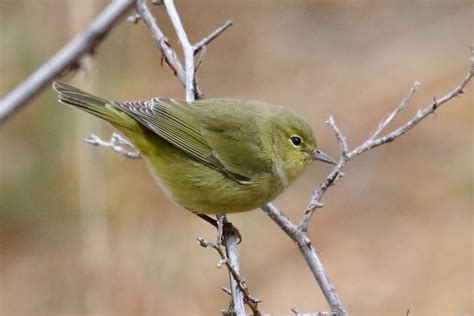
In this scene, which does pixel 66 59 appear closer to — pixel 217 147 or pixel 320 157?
pixel 217 147

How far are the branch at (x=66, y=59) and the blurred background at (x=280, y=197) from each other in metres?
4.71

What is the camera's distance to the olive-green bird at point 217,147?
4184 millimetres

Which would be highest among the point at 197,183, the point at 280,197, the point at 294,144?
the point at 280,197

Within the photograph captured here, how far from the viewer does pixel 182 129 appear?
4.38m

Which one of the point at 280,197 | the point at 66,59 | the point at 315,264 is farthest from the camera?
the point at 280,197

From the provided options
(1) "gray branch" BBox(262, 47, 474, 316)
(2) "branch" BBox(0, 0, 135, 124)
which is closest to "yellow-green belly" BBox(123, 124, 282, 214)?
(1) "gray branch" BBox(262, 47, 474, 316)

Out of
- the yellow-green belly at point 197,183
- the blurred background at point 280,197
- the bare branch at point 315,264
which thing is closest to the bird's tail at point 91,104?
the yellow-green belly at point 197,183

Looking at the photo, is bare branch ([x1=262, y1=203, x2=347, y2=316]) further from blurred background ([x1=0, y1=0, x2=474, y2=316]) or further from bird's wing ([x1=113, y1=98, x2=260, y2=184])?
blurred background ([x1=0, y1=0, x2=474, y2=316])

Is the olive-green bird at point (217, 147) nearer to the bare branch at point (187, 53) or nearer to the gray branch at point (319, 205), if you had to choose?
the bare branch at point (187, 53)

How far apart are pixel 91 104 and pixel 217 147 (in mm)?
839

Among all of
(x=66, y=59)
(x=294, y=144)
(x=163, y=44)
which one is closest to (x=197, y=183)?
(x=294, y=144)

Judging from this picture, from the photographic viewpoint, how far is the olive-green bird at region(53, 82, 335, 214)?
418 cm

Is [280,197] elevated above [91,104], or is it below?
above

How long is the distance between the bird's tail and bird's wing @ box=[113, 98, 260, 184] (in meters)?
0.10
